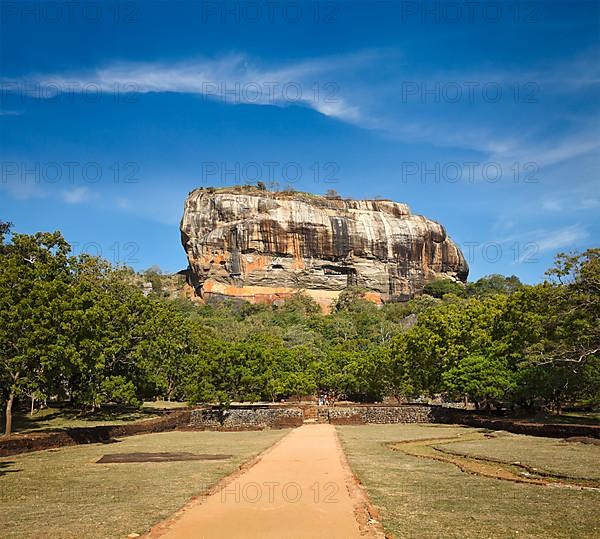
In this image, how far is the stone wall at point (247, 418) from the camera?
3438cm

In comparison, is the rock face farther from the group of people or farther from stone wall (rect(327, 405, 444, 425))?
stone wall (rect(327, 405, 444, 425))

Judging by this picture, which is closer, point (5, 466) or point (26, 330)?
point (5, 466)

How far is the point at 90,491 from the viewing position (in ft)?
37.1

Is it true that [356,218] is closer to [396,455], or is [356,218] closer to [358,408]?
[358,408]

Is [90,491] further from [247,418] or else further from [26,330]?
[247,418]

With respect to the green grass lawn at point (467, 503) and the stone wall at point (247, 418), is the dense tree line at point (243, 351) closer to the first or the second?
the stone wall at point (247, 418)

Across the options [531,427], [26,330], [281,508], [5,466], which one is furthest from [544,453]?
[26,330]

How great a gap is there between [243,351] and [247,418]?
481 centimetres

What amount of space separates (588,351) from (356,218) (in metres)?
106

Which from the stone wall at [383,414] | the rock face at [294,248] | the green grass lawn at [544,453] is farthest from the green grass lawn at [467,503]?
the rock face at [294,248]

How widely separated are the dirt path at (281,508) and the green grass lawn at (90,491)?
56 cm

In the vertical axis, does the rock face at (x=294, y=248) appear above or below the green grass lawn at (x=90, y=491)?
above

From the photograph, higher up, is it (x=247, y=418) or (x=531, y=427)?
(x=247, y=418)

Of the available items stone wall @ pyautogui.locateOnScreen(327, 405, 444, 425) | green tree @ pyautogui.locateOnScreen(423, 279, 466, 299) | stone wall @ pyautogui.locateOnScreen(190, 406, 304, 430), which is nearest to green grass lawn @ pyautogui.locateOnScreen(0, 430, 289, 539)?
stone wall @ pyautogui.locateOnScreen(190, 406, 304, 430)
